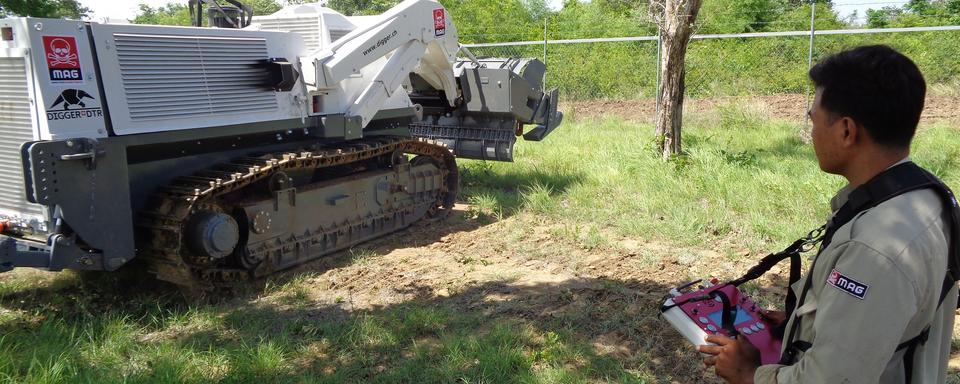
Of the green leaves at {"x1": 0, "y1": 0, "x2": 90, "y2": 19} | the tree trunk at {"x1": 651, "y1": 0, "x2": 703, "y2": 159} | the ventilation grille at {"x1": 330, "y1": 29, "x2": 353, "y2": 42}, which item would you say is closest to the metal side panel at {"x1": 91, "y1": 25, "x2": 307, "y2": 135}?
the ventilation grille at {"x1": 330, "y1": 29, "x2": 353, "y2": 42}

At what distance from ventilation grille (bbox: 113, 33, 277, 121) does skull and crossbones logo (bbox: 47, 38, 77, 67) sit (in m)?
0.32

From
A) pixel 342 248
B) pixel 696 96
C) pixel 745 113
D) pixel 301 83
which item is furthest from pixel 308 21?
pixel 696 96

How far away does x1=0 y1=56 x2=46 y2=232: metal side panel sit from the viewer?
4652mm

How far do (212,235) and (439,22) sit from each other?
11.3 feet

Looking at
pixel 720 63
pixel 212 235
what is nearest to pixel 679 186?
pixel 212 235

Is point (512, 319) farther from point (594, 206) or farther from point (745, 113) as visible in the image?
point (745, 113)

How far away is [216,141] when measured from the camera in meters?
5.86

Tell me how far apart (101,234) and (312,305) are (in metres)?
1.45

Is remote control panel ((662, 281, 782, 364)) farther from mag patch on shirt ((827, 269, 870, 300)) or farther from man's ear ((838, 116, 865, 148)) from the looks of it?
man's ear ((838, 116, 865, 148))

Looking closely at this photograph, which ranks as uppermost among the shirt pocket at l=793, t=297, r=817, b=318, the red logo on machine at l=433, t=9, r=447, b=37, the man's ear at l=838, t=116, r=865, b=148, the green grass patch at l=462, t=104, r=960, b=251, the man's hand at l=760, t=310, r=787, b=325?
the red logo on machine at l=433, t=9, r=447, b=37

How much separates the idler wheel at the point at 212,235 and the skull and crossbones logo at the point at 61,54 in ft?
4.32

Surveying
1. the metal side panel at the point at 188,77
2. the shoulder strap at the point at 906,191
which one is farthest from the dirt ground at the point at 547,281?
the shoulder strap at the point at 906,191

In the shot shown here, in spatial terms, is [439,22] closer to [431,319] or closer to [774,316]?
[431,319]

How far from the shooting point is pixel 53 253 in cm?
457
